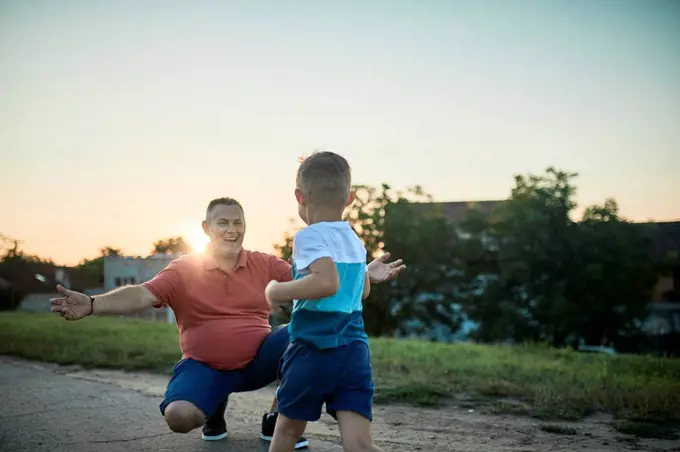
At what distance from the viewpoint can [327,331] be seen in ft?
8.91

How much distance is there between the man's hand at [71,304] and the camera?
11.2 feet

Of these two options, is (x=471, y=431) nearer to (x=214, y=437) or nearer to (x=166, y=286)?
(x=214, y=437)

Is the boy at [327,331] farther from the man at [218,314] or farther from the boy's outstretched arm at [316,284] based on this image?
the man at [218,314]

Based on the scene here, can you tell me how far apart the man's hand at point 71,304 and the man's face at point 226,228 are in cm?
88

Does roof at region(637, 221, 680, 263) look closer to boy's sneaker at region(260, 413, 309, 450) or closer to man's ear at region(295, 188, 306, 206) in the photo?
boy's sneaker at region(260, 413, 309, 450)

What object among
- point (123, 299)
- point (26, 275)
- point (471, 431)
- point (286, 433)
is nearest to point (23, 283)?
point (26, 275)

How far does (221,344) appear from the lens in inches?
157

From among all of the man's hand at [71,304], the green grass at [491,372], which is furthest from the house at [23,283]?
the man's hand at [71,304]

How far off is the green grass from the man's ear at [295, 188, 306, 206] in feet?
9.59

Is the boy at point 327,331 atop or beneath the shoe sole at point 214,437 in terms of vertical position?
atop

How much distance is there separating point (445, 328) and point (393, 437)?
96.4 ft

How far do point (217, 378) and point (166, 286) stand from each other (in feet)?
2.05

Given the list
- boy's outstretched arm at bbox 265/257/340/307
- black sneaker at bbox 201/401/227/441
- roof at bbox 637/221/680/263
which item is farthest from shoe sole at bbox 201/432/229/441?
roof at bbox 637/221/680/263

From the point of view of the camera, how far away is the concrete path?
3930 mm
